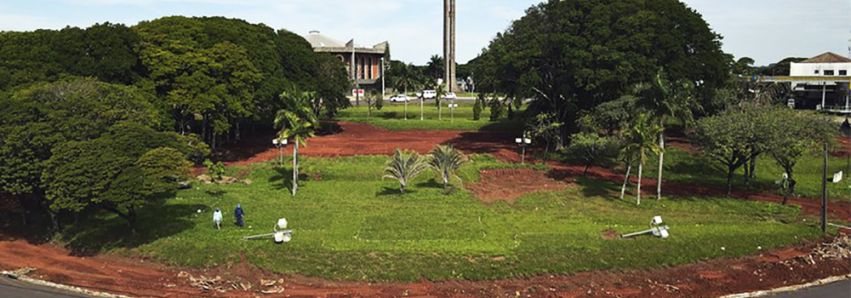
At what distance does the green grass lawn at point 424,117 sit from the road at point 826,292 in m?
38.9

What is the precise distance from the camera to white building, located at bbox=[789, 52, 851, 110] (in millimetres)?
83750

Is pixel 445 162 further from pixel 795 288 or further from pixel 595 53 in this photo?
pixel 795 288

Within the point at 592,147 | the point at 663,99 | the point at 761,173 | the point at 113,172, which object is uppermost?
the point at 663,99

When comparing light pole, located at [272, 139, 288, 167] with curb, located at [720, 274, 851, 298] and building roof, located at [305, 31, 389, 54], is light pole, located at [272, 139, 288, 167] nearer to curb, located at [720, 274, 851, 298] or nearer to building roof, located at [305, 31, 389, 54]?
curb, located at [720, 274, 851, 298]

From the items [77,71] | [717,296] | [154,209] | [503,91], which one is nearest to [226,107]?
[77,71]

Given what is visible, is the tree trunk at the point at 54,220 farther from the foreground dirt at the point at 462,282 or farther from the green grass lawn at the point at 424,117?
the green grass lawn at the point at 424,117

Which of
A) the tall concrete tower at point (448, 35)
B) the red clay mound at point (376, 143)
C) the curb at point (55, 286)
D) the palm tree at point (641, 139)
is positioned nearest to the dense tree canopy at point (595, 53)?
the red clay mound at point (376, 143)

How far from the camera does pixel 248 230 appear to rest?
2858cm

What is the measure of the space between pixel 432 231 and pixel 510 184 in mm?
11768

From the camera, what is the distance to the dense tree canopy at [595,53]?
44.4 m

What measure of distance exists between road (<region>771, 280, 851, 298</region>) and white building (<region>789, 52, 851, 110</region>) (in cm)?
6419

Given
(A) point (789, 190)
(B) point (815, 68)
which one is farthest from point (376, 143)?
(B) point (815, 68)

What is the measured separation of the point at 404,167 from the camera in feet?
116

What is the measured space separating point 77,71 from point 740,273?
3804cm
